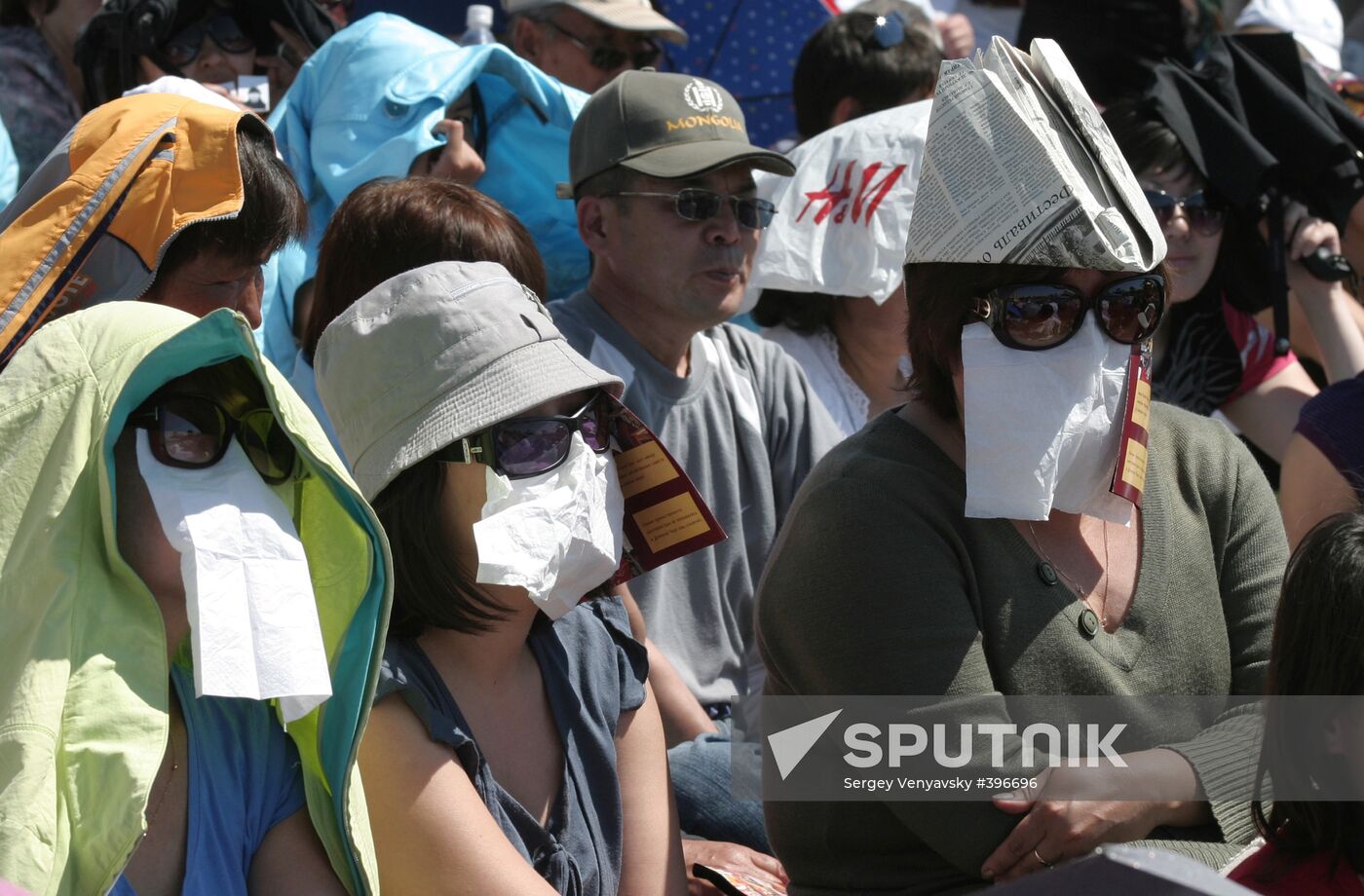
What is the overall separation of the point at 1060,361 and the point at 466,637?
1.00 meters

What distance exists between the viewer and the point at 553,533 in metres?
2.43

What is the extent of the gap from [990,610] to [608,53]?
2886 millimetres

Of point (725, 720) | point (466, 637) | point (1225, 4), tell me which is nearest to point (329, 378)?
point (466, 637)

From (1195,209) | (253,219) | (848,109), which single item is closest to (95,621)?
(253,219)

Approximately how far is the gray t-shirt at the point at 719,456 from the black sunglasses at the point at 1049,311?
3.96 feet

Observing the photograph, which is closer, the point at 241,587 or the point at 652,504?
the point at 241,587

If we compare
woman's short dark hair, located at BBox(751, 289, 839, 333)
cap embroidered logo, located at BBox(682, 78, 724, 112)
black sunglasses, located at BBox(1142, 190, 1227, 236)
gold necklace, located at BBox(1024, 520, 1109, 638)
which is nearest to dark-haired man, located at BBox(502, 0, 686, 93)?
cap embroidered logo, located at BBox(682, 78, 724, 112)

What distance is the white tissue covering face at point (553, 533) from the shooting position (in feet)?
7.77

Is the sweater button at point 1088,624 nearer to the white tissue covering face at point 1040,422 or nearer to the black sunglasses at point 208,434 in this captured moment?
the white tissue covering face at point 1040,422

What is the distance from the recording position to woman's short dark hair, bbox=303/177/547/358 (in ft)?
10.6

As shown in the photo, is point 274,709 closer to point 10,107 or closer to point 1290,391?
point 10,107

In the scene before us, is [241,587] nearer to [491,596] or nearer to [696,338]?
[491,596]

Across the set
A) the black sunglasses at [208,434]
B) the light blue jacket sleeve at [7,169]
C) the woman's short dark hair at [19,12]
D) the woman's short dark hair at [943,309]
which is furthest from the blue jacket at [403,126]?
the black sunglasses at [208,434]

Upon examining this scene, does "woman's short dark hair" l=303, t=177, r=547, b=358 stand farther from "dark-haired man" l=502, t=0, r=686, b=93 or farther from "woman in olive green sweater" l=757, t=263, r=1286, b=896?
"dark-haired man" l=502, t=0, r=686, b=93
